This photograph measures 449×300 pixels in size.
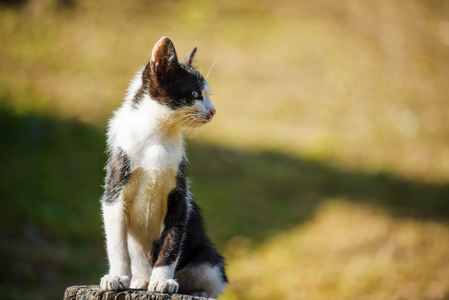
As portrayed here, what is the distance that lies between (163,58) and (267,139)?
444 cm

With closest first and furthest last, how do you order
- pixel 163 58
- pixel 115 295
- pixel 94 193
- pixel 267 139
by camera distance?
pixel 115 295
pixel 163 58
pixel 94 193
pixel 267 139

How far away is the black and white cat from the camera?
2.52 metres

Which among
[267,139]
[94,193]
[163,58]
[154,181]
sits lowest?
[154,181]

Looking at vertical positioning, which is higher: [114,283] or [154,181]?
Answer: [154,181]

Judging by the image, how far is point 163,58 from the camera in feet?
8.57

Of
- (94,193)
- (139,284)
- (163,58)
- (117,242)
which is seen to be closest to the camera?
(117,242)

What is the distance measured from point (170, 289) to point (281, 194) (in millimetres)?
4057

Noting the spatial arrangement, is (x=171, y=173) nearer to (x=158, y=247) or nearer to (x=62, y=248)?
(x=158, y=247)

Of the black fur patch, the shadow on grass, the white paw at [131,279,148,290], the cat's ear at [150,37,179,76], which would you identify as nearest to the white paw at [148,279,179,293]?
the white paw at [131,279,148,290]

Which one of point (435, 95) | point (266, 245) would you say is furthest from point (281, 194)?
point (435, 95)

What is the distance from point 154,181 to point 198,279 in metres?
0.73

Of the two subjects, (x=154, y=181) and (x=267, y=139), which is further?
(x=267, y=139)

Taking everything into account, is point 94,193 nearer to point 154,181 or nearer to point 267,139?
point 267,139

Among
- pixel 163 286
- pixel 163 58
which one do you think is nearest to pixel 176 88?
pixel 163 58
